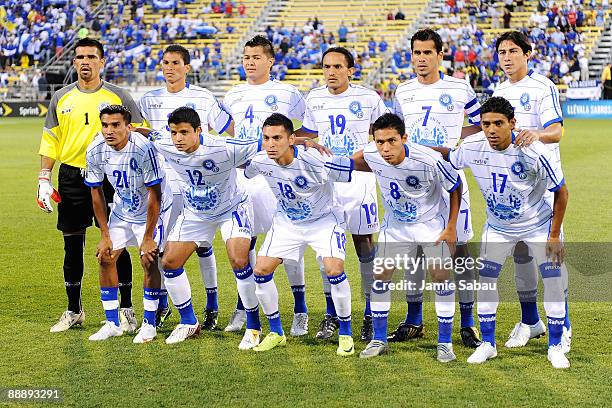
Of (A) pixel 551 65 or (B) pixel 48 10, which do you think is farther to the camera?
(B) pixel 48 10

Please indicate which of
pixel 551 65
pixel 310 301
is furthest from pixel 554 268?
pixel 551 65

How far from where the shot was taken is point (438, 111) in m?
7.70

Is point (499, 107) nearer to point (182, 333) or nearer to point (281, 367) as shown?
point (281, 367)

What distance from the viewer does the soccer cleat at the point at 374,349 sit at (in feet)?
22.9

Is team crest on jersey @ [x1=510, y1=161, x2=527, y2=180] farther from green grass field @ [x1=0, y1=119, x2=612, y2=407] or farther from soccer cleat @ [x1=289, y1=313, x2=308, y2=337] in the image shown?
soccer cleat @ [x1=289, y1=313, x2=308, y2=337]

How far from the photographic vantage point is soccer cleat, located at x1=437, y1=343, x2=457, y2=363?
22.5 ft

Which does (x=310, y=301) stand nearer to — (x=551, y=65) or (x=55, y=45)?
(x=551, y=65)

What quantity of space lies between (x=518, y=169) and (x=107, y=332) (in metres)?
3.40

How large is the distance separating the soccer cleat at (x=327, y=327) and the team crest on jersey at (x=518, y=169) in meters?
1.98

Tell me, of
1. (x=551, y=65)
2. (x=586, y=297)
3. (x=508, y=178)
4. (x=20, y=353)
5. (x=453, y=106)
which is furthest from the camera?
(x=551, y=65)

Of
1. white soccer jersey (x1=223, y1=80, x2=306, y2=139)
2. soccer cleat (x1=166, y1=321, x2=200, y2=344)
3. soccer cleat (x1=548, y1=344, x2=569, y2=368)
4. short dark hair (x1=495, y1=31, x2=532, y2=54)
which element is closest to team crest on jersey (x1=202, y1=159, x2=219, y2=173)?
white soccer jersey (x1=223, y1=80, x2=306, y2=139)

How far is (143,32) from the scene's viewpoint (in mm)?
40562

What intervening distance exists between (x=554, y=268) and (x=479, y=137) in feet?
3.44

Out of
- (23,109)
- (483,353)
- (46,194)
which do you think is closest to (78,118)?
(46,194)
